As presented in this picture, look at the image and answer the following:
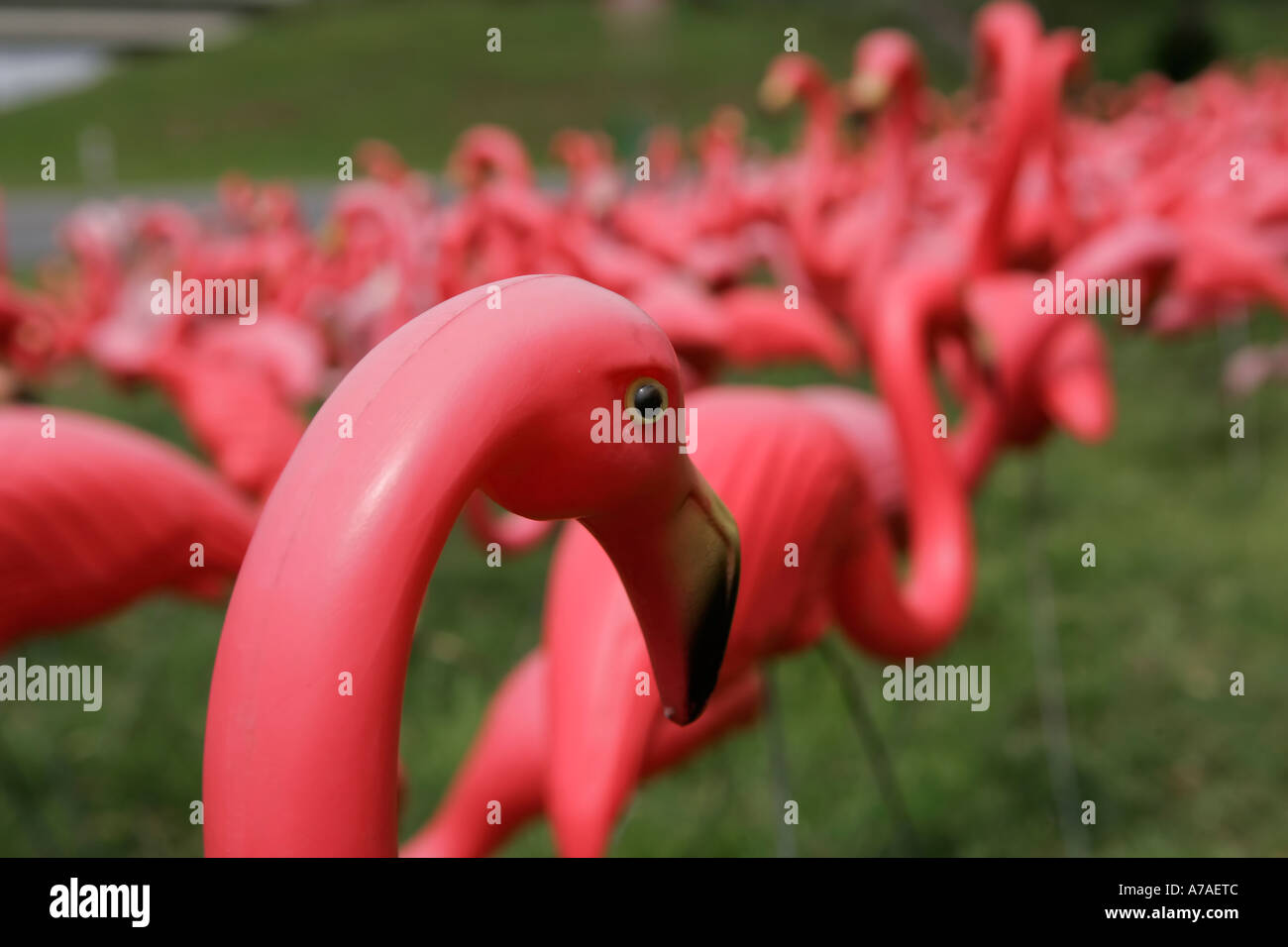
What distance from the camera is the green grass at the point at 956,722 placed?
235 centimetres

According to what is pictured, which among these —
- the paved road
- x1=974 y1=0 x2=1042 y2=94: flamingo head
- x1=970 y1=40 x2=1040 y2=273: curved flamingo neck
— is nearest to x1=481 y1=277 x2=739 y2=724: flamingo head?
x1=970 y1=40 x2=1040 y2=273: curved flamingo neck

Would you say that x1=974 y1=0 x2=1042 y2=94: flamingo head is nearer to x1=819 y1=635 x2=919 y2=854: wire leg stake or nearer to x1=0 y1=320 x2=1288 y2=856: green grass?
x1=0 y1=320 x2=1288 y2=856: green grass

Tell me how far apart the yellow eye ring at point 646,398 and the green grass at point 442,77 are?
680 inches

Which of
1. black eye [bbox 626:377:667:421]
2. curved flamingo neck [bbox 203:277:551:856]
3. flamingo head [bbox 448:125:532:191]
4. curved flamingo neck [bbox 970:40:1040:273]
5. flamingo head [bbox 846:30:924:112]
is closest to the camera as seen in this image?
curved flamingo neck [bbox 203:277:551:856]

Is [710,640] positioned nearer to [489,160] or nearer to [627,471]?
[627,471]

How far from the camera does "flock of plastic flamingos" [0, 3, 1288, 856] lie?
50 cm

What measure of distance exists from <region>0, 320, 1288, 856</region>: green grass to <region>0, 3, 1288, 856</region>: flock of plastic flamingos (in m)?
0.68

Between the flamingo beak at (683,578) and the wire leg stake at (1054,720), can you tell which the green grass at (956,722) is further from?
the flamingo beak at (683,578)

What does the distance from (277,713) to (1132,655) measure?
3073 millimetres

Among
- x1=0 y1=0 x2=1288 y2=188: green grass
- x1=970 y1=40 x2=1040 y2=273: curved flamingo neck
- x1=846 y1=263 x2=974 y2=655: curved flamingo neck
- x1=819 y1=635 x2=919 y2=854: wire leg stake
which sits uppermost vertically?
x1=0 y1=0 x2=1288 y2=188: green grass

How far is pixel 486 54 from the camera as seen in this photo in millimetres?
22578

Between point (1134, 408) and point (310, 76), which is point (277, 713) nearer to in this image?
point (1134, 408)

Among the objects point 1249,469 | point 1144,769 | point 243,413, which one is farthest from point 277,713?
point 1249,469
